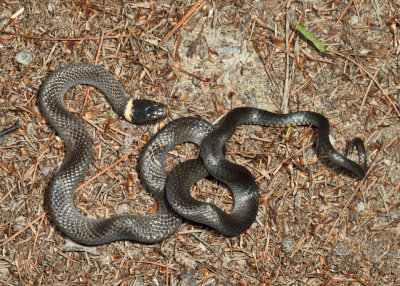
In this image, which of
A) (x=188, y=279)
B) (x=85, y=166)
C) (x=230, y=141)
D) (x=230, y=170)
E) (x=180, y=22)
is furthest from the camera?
(x=180, y=22)

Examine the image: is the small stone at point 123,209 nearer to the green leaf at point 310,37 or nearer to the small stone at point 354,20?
the green leaf at point 310,37

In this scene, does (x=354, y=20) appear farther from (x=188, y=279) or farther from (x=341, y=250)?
(x=188, y=279)

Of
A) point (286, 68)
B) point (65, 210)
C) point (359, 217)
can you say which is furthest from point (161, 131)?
point (359, 217)

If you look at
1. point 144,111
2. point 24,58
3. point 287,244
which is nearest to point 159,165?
point 144,111

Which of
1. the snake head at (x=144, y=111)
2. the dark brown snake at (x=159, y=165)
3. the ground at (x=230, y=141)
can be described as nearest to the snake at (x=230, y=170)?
the dark brown snake at (x=159, y=165)

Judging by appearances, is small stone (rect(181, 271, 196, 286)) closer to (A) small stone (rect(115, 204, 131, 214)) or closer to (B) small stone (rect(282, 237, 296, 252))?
(A) small stone (rect(115, 204, 131, 214))

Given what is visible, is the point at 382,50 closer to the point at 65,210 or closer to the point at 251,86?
the point at 251,86
